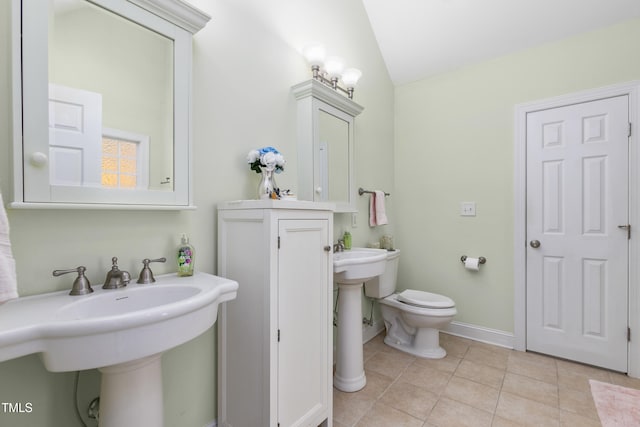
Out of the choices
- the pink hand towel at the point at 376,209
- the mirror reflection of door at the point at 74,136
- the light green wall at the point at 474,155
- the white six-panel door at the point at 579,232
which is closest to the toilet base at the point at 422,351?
the light green wall at the point at 474,155

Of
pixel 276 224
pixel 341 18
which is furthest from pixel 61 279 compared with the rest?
pixel 341 18

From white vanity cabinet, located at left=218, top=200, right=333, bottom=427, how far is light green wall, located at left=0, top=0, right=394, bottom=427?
14cm

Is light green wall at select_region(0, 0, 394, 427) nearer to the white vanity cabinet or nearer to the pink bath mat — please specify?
the white vanity cabinet

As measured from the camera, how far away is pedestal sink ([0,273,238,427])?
0.71 metres

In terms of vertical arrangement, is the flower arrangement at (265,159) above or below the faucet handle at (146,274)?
above

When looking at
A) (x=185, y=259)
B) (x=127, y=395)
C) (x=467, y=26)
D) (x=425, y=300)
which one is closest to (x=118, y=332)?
(x=127, y=395)

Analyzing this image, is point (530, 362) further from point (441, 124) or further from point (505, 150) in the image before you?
point (441, 124)

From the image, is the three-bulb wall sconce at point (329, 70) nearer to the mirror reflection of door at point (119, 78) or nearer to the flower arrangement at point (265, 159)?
the flower arrangement at point (265, 159)

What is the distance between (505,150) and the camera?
2443mm

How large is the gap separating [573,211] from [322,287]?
2.05 m

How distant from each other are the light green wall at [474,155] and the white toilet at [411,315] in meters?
0.45

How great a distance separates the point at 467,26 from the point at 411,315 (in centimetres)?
239

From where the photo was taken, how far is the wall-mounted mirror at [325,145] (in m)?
1.90

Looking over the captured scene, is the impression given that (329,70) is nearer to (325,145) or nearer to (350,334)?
(325,145)
